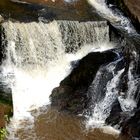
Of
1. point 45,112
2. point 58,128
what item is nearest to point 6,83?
point 45,112

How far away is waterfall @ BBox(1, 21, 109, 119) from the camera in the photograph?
1032 cm

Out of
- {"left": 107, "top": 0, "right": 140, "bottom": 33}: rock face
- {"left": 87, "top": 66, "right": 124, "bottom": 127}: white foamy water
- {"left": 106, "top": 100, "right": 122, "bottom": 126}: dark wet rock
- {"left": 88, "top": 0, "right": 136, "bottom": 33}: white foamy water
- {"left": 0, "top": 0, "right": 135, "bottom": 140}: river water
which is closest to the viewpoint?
{"left": 0, "top": 0, "right": 135, "bottom": 140}: river water

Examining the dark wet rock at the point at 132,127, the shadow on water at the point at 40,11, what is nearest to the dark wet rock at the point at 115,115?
the dark wet rock at the point at 132,127

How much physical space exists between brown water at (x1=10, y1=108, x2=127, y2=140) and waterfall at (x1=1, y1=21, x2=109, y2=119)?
77 centimetres

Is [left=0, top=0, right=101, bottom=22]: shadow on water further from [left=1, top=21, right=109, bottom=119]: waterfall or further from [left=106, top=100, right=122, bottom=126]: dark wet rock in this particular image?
[left=106, top=100, right=122, bottom=126]: dark wet rock

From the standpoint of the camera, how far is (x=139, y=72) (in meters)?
9.95

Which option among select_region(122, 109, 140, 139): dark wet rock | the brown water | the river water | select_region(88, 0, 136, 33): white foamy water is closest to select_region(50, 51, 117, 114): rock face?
the river water

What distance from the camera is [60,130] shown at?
8953 mm

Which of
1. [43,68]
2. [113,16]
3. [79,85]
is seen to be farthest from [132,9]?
[79,85]

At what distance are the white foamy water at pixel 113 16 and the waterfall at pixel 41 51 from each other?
0.72 metres

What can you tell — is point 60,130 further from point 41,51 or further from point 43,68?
point 41,51

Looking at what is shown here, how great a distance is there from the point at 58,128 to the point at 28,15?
12.7ft

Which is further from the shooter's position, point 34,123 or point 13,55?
point 13,55

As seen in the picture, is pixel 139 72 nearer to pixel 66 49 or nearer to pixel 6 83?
pixel 66 49
